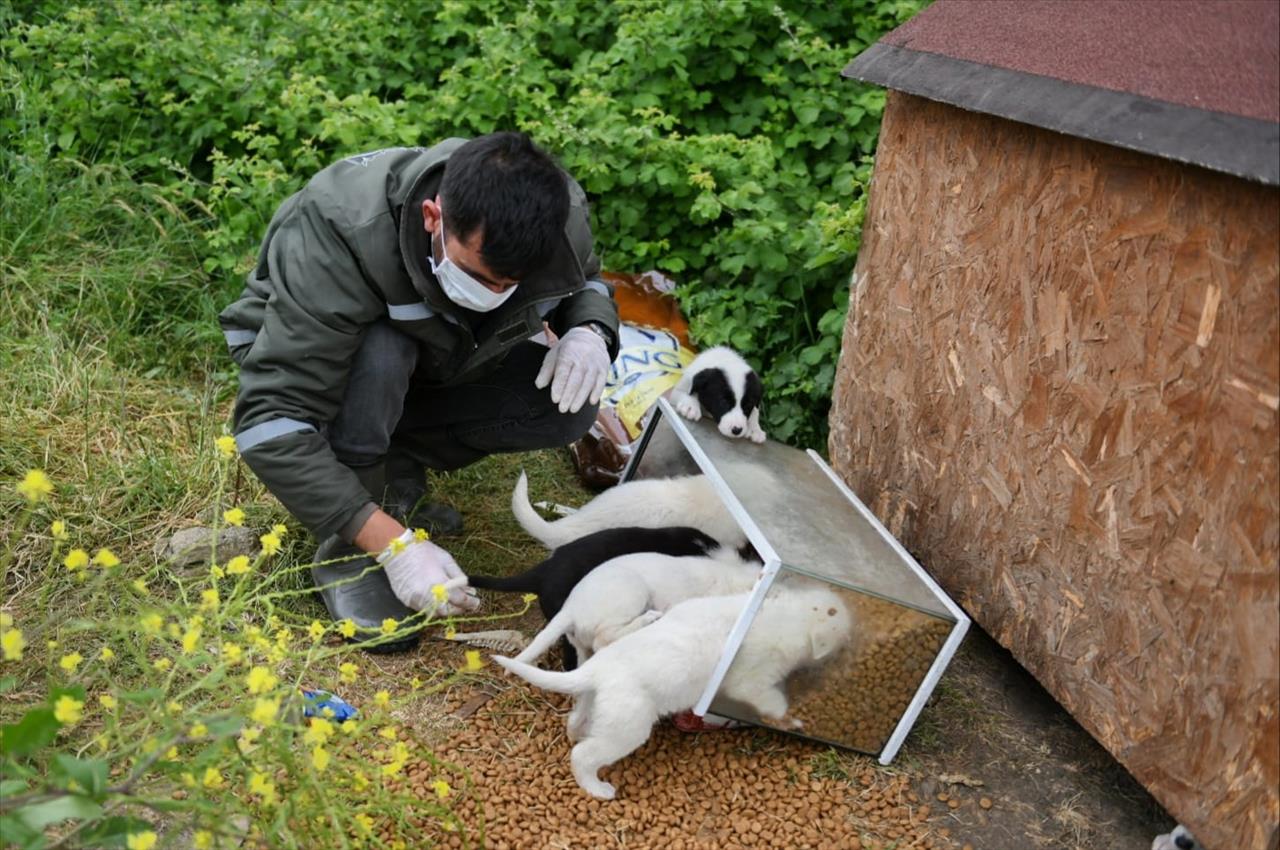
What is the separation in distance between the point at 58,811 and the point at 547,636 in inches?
49.9

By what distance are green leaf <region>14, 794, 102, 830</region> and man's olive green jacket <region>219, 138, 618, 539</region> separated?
1.19 meters

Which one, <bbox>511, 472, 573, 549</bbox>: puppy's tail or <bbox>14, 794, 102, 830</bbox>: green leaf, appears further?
<bbox>511, 472, 573, 549</bbox>: puppy's tail

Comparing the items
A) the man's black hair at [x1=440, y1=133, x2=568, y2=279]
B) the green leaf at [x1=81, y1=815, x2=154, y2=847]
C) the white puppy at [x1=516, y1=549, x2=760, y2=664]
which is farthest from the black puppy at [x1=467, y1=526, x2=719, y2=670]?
the green leaf at [x1=81, y1=815, x2=154, y2=847]

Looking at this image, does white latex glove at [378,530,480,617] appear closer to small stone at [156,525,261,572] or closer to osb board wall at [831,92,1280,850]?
small stone at [156,525,261,572]

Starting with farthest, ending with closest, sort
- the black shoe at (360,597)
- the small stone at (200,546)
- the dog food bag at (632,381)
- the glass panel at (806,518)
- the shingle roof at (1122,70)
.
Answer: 1. the dog food bag at (632,381)
2. the small stone at (200,546)
3. the black shoe at (360,597)
4. the glass panel at (806,518)
5. the shingle roof at (1122,70)

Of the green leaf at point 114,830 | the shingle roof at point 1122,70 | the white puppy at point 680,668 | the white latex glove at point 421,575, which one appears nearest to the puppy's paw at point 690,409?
the white puppy at point 680,668

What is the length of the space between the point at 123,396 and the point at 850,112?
3092mm

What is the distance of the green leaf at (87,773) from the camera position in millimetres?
1880

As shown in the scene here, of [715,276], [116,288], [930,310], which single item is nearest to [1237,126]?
[930,310]

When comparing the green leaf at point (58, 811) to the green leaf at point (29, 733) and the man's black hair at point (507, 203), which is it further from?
the man's black hair at point (507, 203)

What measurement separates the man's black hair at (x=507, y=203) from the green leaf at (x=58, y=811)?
4.78 feet

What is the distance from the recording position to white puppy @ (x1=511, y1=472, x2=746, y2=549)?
357 cm

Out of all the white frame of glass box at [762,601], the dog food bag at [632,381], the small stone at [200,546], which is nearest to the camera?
the white frame of glass box at [762,601]

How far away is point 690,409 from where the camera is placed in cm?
373
